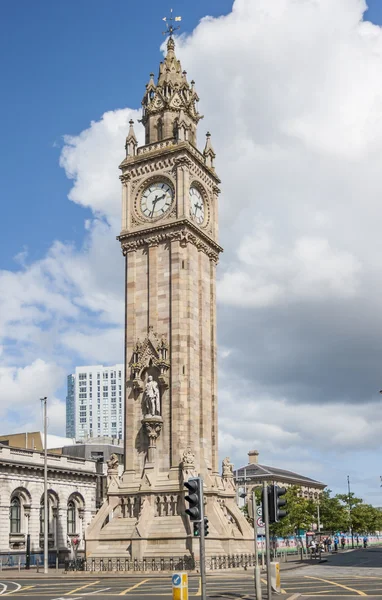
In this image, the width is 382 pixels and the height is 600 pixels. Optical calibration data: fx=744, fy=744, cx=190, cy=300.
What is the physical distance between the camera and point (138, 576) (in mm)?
46281

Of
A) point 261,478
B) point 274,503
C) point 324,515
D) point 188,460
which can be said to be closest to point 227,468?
point 188,460

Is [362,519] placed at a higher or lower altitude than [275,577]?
lower

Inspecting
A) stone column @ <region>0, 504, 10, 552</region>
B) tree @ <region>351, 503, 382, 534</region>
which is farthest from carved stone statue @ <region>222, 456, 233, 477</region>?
tree @ <region>351, 503, 382, 534</region>

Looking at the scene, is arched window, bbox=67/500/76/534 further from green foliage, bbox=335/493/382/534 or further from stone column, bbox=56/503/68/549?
green foliage, bbox=335/493/382/534

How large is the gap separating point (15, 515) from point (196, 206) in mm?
35975

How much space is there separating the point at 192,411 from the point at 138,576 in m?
14.2

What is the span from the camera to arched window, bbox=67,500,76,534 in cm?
8219

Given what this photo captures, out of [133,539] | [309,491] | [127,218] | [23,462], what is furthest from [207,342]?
[309,491]

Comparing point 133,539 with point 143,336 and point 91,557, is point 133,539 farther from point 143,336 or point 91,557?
point 143,336

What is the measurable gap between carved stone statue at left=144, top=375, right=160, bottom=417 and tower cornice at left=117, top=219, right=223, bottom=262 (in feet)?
38.5

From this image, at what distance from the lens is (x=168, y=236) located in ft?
198

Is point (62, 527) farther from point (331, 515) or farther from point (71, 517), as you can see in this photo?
point (331, 515)

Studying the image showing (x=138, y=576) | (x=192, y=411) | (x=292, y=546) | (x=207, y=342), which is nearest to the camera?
(x=138, y=576)

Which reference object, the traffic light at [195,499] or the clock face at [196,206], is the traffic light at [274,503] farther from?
the clock face at [196,206]
